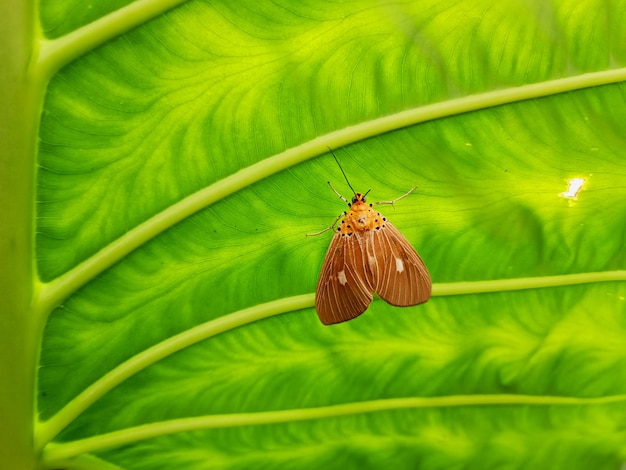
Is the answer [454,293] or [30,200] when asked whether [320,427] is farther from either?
[30,200]

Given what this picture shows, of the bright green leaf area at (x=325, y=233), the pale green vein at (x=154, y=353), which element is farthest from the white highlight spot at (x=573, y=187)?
the pale green vein at (x=154, y=353)

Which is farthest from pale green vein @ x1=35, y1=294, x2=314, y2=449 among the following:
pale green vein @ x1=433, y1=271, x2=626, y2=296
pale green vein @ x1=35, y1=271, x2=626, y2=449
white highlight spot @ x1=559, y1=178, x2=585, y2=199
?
white highlight spot @ x1=559, y1=178, x2=585, y2=199

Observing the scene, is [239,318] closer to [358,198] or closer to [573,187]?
[358,198]

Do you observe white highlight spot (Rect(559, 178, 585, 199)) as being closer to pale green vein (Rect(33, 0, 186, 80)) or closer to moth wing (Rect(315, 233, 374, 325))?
moth wing (Rect(315, 233, 374, 325))

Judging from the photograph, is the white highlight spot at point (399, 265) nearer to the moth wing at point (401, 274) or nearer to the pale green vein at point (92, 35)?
the moth wing at point (401, 274)

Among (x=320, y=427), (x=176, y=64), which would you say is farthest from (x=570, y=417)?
(x=176, y=64)

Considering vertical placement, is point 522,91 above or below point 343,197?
above

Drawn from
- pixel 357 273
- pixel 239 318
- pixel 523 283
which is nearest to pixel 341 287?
pixel 357 273
